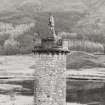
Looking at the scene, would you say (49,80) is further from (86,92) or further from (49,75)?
(86,92)

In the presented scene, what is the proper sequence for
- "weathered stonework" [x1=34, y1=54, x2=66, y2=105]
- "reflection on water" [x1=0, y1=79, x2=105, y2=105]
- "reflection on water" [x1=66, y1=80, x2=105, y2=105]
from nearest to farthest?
"weathered stonework" [x1=34, y1=54, x2=66, y2=105] < "reflection on water" [x1=0, y1=79, x2=105, y2=105] < "reflection on water" [x1=66, y1=80, x2=105, y2=105]

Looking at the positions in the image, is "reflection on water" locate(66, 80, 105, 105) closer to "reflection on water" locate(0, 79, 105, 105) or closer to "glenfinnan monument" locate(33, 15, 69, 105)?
"reflection on water" locate(0, 79, 105, 105)

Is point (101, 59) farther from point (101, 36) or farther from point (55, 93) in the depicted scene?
point (55, 93)

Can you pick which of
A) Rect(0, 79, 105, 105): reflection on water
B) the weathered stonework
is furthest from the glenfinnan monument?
Rect(0, 79, 105, 105): reflection on water

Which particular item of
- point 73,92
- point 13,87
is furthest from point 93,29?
point 13,87

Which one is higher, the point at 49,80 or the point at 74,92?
the point at 49,80

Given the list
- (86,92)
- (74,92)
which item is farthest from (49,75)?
(86,92)

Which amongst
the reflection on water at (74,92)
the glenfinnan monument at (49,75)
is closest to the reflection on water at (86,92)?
the reflection on water at (74,92)
